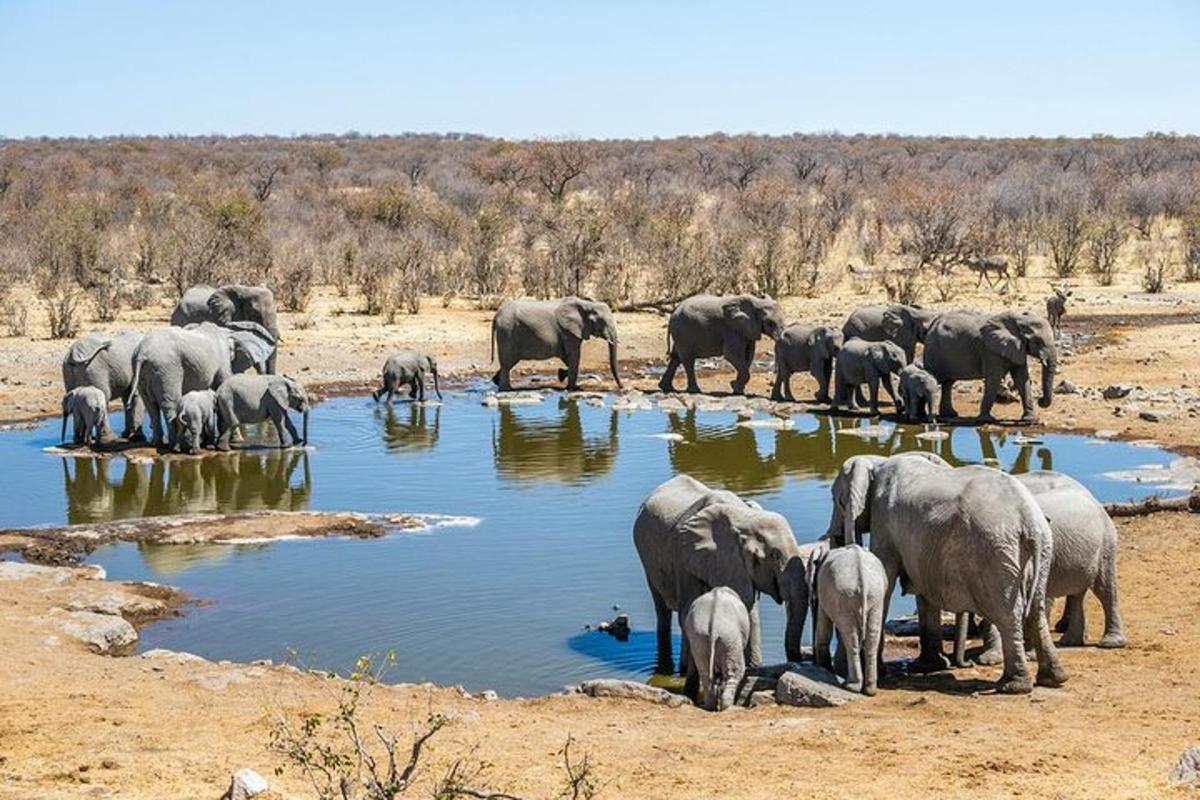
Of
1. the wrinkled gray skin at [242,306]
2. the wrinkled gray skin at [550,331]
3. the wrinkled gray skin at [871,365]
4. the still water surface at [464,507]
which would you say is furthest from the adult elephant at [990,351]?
the wrinkled gray skin at [242,306]

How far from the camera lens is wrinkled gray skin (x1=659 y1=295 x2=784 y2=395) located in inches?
979

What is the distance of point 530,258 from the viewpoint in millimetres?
36156

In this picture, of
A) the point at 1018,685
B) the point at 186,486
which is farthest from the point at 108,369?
the point at 1018,685

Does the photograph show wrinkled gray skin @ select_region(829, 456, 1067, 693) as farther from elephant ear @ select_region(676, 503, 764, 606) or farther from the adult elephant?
the adult elephant

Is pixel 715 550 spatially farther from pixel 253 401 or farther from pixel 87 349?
pixel 87 349

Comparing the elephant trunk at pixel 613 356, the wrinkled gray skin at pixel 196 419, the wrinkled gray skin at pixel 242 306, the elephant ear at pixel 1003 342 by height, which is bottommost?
the wrinkled gray skin at pixel 196 419

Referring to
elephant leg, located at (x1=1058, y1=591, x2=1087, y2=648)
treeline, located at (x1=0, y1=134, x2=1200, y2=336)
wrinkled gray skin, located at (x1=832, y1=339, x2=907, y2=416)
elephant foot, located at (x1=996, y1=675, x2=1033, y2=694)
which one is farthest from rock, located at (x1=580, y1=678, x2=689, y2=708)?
treeline, located at (x1=0, y1=134, x2=1200, y2=336)

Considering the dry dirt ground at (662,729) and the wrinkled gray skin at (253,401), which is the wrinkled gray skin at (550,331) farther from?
the dry dirt ground at (662,729)

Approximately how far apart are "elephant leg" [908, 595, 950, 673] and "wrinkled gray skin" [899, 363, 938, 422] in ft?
36.1

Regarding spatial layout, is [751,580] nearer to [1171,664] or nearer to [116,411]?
[1171,664]

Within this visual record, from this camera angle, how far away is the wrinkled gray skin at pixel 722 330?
24.9 m

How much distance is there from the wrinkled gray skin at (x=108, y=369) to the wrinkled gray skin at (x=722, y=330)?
833cm

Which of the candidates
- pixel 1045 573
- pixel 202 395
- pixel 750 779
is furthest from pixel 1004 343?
pixel 750 779

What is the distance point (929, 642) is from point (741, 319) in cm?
1440
